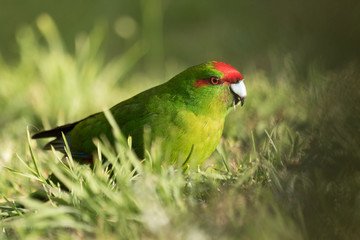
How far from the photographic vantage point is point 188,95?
88.5 inches

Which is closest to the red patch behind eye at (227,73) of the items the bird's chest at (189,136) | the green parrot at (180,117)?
the green parrot at (180,117)

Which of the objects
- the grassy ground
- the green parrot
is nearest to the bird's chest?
the green parrot

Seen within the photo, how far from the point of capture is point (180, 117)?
2148 mm

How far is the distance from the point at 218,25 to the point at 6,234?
15.9 ft

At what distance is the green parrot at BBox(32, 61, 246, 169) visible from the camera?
2090mm

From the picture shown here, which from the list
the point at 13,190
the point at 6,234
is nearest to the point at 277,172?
the point at 6,234

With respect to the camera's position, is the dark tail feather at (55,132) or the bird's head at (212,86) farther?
the dark tail feather at (55,132)

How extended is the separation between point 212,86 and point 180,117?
0.25 meters

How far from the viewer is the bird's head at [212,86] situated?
2236 millimetres

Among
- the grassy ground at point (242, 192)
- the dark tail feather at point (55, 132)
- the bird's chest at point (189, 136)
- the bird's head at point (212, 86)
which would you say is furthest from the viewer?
the dark tail feather at point (55, 132)

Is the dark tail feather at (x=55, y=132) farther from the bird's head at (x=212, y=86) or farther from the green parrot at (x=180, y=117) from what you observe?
the bird's head at (x=212, y=86)

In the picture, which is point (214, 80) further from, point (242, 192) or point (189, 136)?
point (242, 192)

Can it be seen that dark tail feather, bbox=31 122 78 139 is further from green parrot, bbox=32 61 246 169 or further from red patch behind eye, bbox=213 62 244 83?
red patch behind eye, bbox=213 62 244 83

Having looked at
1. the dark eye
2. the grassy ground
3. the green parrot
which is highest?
the dark eye
